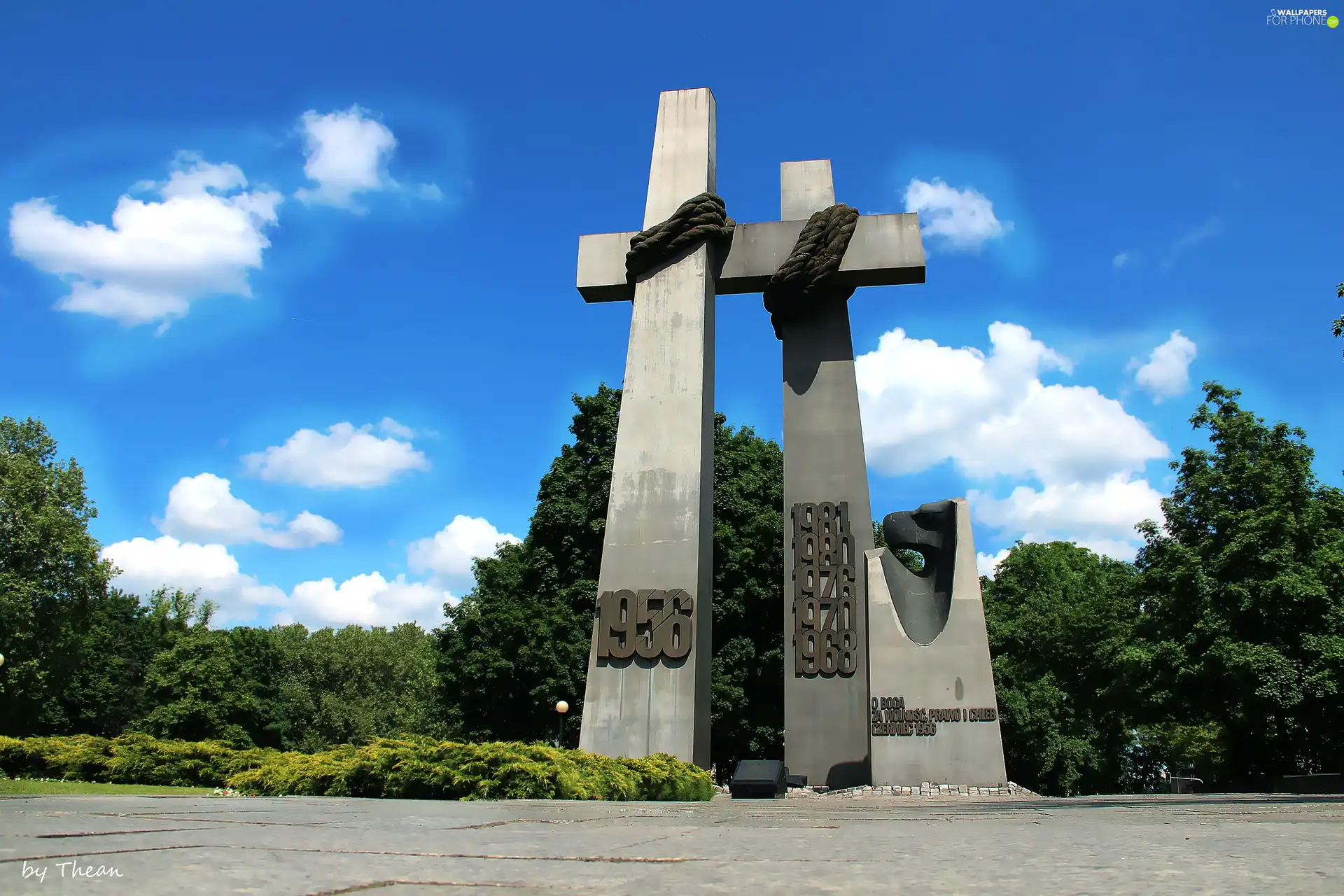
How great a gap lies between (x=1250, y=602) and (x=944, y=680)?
10.3m

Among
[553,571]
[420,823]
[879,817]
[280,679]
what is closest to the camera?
[420,823]

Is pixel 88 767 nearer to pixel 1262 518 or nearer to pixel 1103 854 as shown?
pixel 1103 854

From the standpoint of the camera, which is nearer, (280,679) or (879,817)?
(879,817)

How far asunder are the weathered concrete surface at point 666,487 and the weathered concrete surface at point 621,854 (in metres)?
9.22

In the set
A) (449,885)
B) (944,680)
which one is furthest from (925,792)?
(449,885)

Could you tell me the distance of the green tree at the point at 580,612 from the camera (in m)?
22.1

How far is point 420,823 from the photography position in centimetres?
377

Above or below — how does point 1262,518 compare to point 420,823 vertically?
above

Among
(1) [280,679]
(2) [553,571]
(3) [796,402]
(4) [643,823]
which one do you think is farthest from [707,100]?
(1) [280,679]

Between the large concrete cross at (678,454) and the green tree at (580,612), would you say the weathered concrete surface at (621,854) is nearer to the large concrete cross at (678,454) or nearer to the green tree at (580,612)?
the large concrete cross at (678,454)

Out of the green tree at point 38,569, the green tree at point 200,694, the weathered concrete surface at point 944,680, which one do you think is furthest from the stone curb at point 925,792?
the green tree at point 200,694

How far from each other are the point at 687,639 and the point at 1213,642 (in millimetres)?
13236
